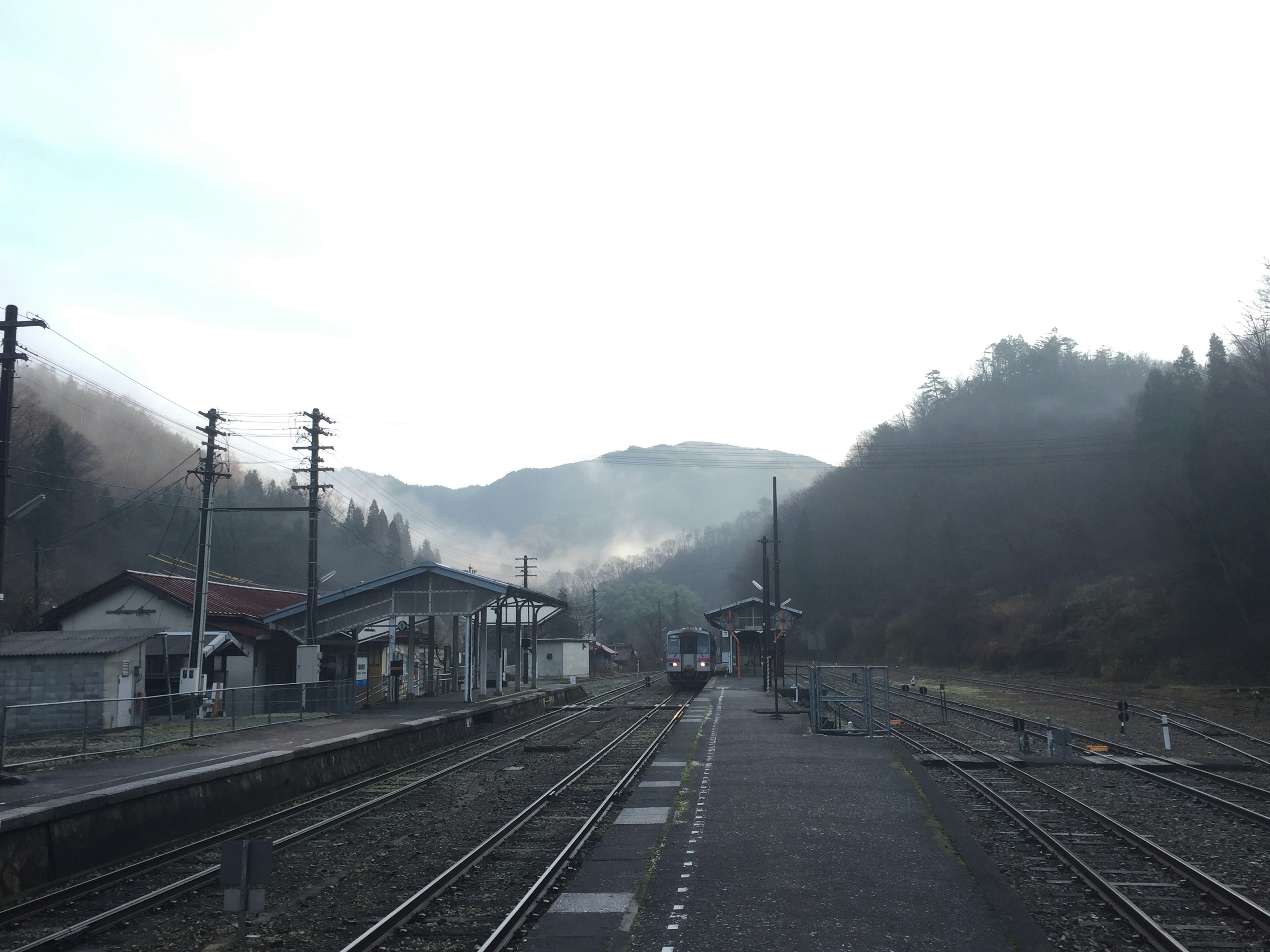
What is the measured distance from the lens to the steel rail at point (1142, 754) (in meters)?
14.1

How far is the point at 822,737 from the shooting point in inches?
835

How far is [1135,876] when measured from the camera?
30.8ft

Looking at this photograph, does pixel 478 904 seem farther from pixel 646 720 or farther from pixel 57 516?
pixel 57 516

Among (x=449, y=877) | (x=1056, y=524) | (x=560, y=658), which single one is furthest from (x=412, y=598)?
(x=1056, y=524)

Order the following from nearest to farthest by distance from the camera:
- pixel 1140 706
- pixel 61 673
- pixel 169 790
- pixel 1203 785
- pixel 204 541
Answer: pixel 169 790 → pixel 1203 785 → pixel 61 673 → pixel 204 541 → pixel 1140 706

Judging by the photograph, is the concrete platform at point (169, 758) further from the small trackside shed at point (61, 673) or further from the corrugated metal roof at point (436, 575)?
the corrugated metal roof at point (436, 575)

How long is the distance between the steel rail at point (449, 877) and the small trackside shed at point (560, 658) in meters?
52.4

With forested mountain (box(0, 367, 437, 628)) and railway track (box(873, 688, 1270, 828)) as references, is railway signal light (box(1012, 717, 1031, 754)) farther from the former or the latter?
forested mountain (box(0, 367, 437, 628))

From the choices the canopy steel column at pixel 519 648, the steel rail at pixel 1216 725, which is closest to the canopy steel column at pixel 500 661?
the canopy steel column at pixel 519 648

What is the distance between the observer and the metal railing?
14.7 metres

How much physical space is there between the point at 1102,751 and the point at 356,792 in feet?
45.7

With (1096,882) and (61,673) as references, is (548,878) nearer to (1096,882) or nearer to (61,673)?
(1096,882)

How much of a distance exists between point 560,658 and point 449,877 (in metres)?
60.9

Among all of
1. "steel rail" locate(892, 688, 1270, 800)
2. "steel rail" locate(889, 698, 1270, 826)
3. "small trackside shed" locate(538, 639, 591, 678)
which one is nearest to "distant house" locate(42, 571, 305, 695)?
"steel rail" locate(892, 688, 1270, 800)
